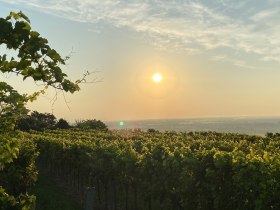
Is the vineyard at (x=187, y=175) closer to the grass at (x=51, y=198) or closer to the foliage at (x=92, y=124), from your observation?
the grass at (x=51, y=198)

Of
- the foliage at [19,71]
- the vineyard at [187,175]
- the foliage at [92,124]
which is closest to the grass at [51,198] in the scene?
the vineyard at [187,175]

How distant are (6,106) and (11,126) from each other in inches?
20.0

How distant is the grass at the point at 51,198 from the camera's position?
60.8 ft

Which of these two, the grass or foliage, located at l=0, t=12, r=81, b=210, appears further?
the grass

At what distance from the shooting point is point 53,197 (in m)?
20.5

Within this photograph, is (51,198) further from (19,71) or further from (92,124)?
(92,124)

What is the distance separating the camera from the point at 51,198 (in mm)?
20094

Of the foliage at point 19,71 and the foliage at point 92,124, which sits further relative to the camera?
the foliage at point 92,124

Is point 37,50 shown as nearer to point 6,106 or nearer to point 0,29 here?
point 0,29

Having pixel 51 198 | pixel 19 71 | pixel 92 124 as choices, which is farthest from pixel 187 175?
pixel 92 124

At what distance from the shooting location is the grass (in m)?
18.5

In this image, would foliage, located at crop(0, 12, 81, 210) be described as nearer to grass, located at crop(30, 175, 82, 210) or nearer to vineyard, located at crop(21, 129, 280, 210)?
vineyard, located at crop(21, 129, 280, 210)

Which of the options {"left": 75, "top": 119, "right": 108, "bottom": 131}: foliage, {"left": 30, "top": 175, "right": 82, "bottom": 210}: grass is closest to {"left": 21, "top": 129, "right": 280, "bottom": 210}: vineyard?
{"left": 30, "top": 175, "right": 82, "bottom": 210}: grass

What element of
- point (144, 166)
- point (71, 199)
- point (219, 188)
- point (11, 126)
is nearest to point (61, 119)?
point (71, 199)
